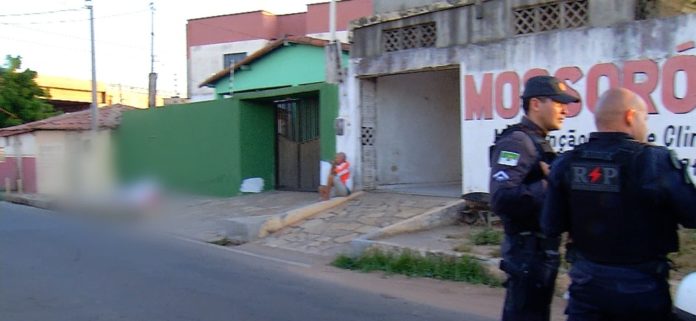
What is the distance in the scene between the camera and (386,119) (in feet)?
44.2

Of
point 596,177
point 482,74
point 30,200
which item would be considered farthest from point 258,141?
point 596,177

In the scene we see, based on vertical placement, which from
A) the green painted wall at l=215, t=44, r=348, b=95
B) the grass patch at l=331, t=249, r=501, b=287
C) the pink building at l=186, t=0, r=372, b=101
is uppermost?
the pink building at l=186, t=0, r=372, b=101

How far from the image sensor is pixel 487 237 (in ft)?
29.2

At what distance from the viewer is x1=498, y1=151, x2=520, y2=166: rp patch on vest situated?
11.4ft

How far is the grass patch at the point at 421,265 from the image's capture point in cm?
778

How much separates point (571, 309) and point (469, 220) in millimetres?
7508

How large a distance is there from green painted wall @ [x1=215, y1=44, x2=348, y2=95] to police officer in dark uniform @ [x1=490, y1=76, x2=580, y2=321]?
1716 cm

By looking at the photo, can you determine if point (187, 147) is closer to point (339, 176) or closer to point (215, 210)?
point (215, 210)

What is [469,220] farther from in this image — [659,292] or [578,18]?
[659,292]

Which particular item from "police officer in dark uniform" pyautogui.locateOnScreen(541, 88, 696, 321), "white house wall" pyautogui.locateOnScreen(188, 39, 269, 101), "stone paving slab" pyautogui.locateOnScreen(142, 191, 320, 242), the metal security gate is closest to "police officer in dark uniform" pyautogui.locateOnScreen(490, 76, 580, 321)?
"police officer in dark uniform" pyautogui.locateOnScreen(541, 88, 696, 321)

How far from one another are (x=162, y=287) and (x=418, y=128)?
25.1ft

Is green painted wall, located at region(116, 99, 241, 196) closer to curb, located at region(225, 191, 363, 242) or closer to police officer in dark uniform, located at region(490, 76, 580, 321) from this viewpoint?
curb, located at region(225, 191, 363, 242)

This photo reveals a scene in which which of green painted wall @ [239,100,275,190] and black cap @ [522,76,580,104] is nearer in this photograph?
black cap @ [522,76,580,104]

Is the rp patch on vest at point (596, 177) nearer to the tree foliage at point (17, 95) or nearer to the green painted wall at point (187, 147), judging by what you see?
the green painted wall at point (187, 147)
